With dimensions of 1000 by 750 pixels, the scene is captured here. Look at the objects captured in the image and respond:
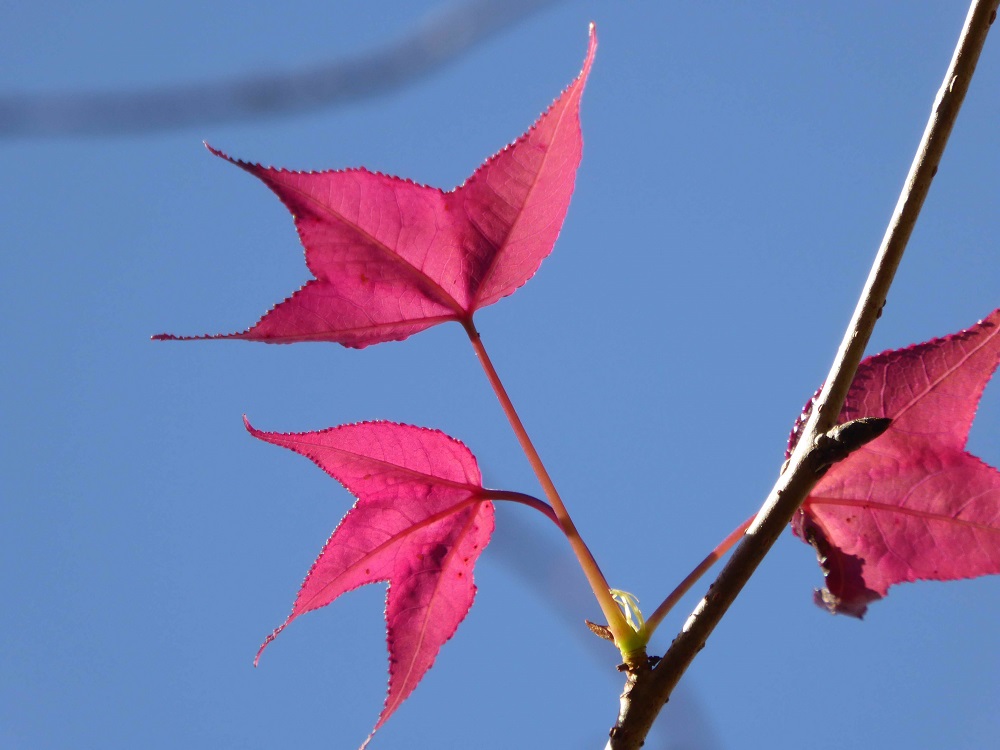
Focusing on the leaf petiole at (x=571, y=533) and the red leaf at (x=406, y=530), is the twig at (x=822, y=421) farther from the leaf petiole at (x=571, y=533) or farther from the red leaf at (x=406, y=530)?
the red leaf at (x=406, y=530)

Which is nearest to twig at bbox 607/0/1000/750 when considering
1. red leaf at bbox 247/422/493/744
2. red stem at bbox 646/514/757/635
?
red stem at bbox 646/514/757/635

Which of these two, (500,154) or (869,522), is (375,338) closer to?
(500,154)

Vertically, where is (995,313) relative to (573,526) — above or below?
above

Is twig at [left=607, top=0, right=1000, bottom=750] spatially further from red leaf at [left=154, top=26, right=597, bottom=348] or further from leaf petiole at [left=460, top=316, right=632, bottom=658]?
red leaf at [left=154, top=26, right=597, bottom=348]

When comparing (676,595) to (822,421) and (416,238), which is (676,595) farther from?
(416,238)

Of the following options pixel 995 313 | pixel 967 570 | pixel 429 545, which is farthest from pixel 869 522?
pixel 429 545

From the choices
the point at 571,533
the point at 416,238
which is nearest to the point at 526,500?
the point at 571,533
